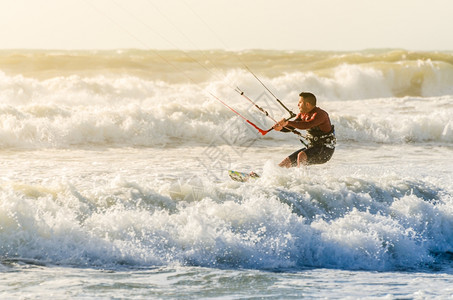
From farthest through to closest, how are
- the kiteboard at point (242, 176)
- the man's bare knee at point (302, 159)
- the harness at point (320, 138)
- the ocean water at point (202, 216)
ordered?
the harness at point (320, 138), the man's bare knee at point (302, 159), the kiteboard at point (242, 176), the ocean water at point (202, 216)

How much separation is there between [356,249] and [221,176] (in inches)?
155

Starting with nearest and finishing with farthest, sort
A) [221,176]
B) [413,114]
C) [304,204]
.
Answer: [304,204] < [221,176] < [413,114]

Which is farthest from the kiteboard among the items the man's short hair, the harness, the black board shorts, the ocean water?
the man's short hair

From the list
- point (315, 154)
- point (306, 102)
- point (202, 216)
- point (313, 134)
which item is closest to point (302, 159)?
point (315, 154)

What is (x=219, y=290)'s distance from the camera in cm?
600

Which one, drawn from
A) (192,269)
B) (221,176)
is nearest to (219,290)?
(192,269)

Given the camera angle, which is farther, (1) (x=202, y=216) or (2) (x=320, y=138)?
(2) (x=320, y=138)

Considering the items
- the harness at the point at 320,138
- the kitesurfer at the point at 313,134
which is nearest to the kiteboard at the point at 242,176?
the kitesurfer at the point at 313,134

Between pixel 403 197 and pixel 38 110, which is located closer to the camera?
pixel 403 197

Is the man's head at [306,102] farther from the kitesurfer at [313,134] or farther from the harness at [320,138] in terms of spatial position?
the harness at [320,138]

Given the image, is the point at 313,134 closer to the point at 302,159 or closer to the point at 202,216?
the point at 302,159

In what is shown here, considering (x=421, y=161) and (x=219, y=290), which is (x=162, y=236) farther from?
(x=421, y=161)

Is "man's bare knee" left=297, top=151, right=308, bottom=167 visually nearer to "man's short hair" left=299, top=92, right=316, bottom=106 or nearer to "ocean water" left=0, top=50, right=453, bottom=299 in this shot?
"ocean water" left=0, top=50, right=453, bottom=299

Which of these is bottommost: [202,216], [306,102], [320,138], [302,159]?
[202,216]
